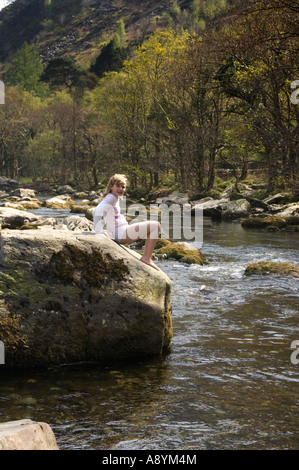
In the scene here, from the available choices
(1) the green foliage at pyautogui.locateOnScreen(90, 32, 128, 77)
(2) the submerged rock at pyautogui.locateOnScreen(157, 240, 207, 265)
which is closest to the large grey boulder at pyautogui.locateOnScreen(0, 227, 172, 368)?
(2) the submerged rock at pyautogui.locateOnScreen(157, 240, 207, 265)

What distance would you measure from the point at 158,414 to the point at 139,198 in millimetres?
36962

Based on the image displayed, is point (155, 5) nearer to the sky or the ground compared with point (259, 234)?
nearer to the sky

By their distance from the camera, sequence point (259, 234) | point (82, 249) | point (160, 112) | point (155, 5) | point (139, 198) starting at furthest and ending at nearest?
point (155, 5)
point (139, 198)
point (160, 112)
point (259, 234)
point (82, 249)

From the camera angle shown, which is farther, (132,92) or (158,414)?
(132,92)

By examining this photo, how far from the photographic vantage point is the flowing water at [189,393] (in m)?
4.80

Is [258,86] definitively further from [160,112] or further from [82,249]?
[82,249]

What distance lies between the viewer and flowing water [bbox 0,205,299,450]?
4.80 metres

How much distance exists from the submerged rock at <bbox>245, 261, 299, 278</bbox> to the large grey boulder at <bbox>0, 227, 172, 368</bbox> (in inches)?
242

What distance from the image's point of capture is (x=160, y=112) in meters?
37.9

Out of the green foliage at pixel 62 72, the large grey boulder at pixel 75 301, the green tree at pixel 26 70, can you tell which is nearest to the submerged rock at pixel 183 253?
the large grey boulder at pixel 75 301

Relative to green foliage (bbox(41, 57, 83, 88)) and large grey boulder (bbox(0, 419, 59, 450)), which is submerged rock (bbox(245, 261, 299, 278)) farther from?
green foliage (bbox(41, 57, 83, 88))

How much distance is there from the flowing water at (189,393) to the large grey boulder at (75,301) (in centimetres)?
24

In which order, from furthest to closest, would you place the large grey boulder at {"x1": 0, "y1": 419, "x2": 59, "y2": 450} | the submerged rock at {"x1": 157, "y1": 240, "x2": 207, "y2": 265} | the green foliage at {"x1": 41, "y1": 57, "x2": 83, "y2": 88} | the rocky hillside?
the rocky hillside, the green foliage at {"x1": 41, "y1": 57, "x2": 83, "y2": 88}, the submerged rock at {"x1": 157, "y1": 240, "x2": 207, "y2": 265}, the large grey boulder at {"x1": 0, "y1": 419, "x2": 59, "y2": 450}
